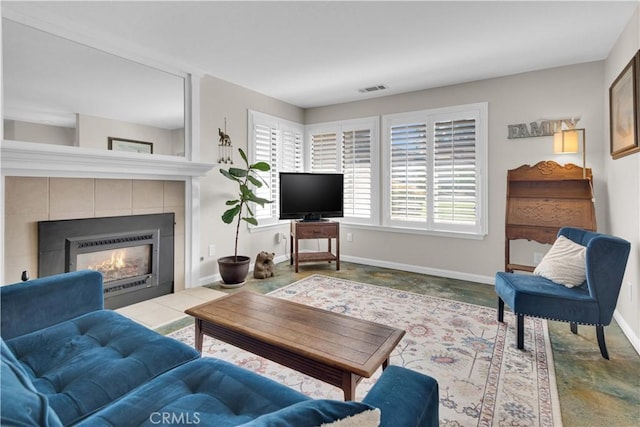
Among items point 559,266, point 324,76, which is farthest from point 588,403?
point 324,76

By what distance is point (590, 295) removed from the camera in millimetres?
2105

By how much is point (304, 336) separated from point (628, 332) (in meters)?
2.64

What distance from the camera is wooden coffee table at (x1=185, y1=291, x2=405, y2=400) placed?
141 centimetres

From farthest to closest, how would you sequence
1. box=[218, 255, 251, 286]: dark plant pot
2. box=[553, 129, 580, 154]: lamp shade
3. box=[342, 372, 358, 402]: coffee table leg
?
box=[218, 255, 251, 286]: dark plant pot → box=[553, 129, 580, 154]: lamp shade → box=[342, 372, 358, 402]: coffee table leg

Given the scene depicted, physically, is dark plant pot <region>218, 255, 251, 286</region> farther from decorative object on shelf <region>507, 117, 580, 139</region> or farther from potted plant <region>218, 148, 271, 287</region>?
decorative object on shelf <region>507, 117, 580, 139</region>

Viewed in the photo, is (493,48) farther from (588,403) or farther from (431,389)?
(431,389)

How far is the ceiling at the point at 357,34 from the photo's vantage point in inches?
92.9

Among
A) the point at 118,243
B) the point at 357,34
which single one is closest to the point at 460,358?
the point at 357,34

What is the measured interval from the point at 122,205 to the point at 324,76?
2.64m

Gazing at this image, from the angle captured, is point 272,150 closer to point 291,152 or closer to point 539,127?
point 291,152

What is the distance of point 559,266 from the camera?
2.39m

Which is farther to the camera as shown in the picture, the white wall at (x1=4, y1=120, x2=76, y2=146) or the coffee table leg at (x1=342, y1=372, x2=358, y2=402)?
the white wall at (x1=4, y1=120, x2=76, y2=146)

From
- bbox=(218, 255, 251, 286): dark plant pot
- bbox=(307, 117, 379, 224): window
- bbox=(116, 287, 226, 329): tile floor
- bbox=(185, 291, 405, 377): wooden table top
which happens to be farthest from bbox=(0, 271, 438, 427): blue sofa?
bbox=(307, 117, 379, 224): window

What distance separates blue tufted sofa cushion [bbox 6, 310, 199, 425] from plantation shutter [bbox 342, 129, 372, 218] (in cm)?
370
